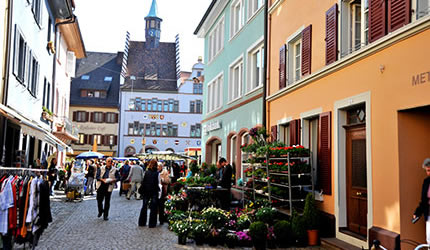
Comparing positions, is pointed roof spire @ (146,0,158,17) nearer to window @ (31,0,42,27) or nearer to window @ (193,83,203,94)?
window @ (193,83,203,94)

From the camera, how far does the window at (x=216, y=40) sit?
23673 millimetres

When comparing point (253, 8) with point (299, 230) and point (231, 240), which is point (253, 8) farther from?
point (231, 240)

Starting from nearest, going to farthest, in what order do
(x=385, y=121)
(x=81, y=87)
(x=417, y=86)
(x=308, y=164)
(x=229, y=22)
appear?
(x=417, y=86)
(x=385, y=121)
(x=308, y=164)
(x=229, y=22)
(x=81, y=87)

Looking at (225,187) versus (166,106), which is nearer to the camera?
(225,187)

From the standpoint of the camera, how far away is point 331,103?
10508 mm

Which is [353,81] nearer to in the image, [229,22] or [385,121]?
[385,121]

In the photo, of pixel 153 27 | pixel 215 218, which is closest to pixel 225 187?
pixel 215 218

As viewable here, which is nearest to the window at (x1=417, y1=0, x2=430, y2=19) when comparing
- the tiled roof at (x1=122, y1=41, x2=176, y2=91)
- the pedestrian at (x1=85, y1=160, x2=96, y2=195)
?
the pedestrian at (x1=85, y1=160, x2=96, y2=195)

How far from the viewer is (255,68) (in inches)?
706

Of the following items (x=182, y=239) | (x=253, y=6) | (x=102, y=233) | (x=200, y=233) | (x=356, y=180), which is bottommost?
(x=102, y=233)

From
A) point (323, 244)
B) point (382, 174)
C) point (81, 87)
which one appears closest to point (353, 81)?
point (382, 174)

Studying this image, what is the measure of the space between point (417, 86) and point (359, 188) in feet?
9.30

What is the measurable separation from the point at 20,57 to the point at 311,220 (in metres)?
11.3

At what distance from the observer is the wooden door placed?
30.3ft
